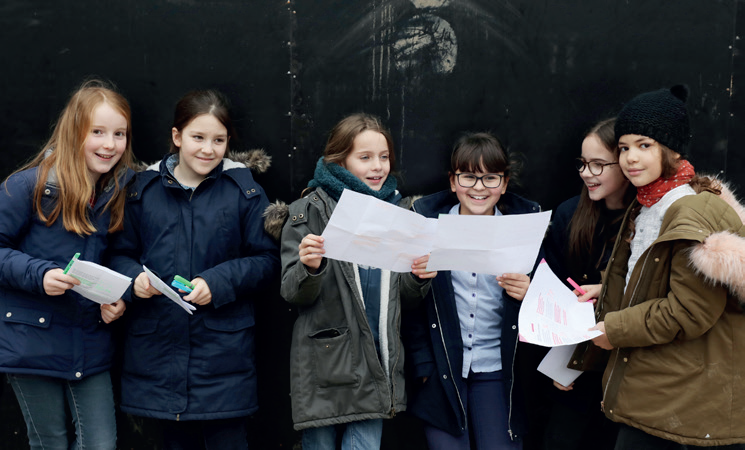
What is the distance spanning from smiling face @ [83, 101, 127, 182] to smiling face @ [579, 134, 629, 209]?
213 cm

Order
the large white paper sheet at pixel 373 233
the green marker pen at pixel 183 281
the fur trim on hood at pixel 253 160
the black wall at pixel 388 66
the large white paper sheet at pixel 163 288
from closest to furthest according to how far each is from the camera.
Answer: the large white paper sheet at pixel 373 233 < the large white paper sheet at pixel 163 288 < the green marker pen at pixel 183 281 < the fur trim on hood at pixel 253 160 < the black wall at pixel 388 66

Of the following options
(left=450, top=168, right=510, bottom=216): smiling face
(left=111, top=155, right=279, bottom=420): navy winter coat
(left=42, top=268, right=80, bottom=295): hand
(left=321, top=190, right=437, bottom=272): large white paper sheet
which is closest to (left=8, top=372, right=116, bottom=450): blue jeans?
(left=111, top=155, right=279, bottom=420): navy winter coat

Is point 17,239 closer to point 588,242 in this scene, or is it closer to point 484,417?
point 484,417

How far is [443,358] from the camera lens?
2850mm

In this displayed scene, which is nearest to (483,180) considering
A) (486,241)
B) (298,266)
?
(486,241)

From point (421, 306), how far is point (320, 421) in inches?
26.3

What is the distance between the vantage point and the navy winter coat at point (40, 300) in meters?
2.75

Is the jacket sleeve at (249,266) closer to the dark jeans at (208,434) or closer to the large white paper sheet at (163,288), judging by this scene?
the large white paper sheet at (163,288)

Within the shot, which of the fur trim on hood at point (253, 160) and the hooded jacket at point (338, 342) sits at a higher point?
the fur trim on hood at point (253, 160)

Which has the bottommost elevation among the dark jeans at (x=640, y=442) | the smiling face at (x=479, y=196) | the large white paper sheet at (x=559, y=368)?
the dark jeans at (x=640, y=442)

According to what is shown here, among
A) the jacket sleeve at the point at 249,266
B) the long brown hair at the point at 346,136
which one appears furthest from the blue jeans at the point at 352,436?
the long brown hair at the point at 346,136

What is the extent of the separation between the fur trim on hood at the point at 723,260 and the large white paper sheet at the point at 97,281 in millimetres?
2173

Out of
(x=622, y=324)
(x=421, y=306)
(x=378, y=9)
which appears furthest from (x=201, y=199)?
(x=622, y=324)

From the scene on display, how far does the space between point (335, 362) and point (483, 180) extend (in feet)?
3.36
